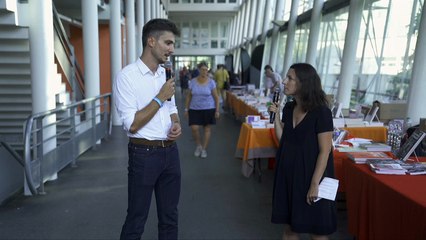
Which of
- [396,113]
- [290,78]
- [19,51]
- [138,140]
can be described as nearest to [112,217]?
[138,140]

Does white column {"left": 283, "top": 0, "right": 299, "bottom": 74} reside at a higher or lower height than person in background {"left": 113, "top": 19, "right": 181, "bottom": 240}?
higher

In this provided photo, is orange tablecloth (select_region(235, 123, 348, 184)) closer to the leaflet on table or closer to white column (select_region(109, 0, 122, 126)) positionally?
the leaflet on table

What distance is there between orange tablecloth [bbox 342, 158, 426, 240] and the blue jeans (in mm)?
1235

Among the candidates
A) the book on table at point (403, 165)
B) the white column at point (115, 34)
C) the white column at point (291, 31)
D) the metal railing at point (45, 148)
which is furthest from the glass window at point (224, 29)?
the book on table at point (403, 165)

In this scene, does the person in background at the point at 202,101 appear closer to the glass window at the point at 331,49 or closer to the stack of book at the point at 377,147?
the stack of book at the point at 377,147

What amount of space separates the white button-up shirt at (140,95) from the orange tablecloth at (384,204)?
134 cm

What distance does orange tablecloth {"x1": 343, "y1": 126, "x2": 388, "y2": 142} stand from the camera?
15.7 ft

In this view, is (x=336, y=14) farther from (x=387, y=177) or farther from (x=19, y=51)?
(x=387, y=177)

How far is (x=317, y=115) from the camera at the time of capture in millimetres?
2262

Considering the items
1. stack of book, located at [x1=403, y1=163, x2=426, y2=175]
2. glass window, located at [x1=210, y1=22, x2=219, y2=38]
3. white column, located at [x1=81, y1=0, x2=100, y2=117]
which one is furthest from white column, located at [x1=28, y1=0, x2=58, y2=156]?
glass window, located at [x1=210, y1=22, x2=219, y2=38]

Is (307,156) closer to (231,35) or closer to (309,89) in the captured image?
(309,89)

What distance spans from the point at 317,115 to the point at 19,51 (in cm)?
464

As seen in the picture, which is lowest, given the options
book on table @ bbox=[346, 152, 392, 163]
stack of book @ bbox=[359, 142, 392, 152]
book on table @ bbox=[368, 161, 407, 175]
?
stack of book @ bbox=[359, 142, 392, 152]

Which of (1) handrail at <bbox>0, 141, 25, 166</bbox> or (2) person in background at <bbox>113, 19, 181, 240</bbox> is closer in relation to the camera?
(2) person in background at <bbox>113, 19, 181, 240</bbox>
